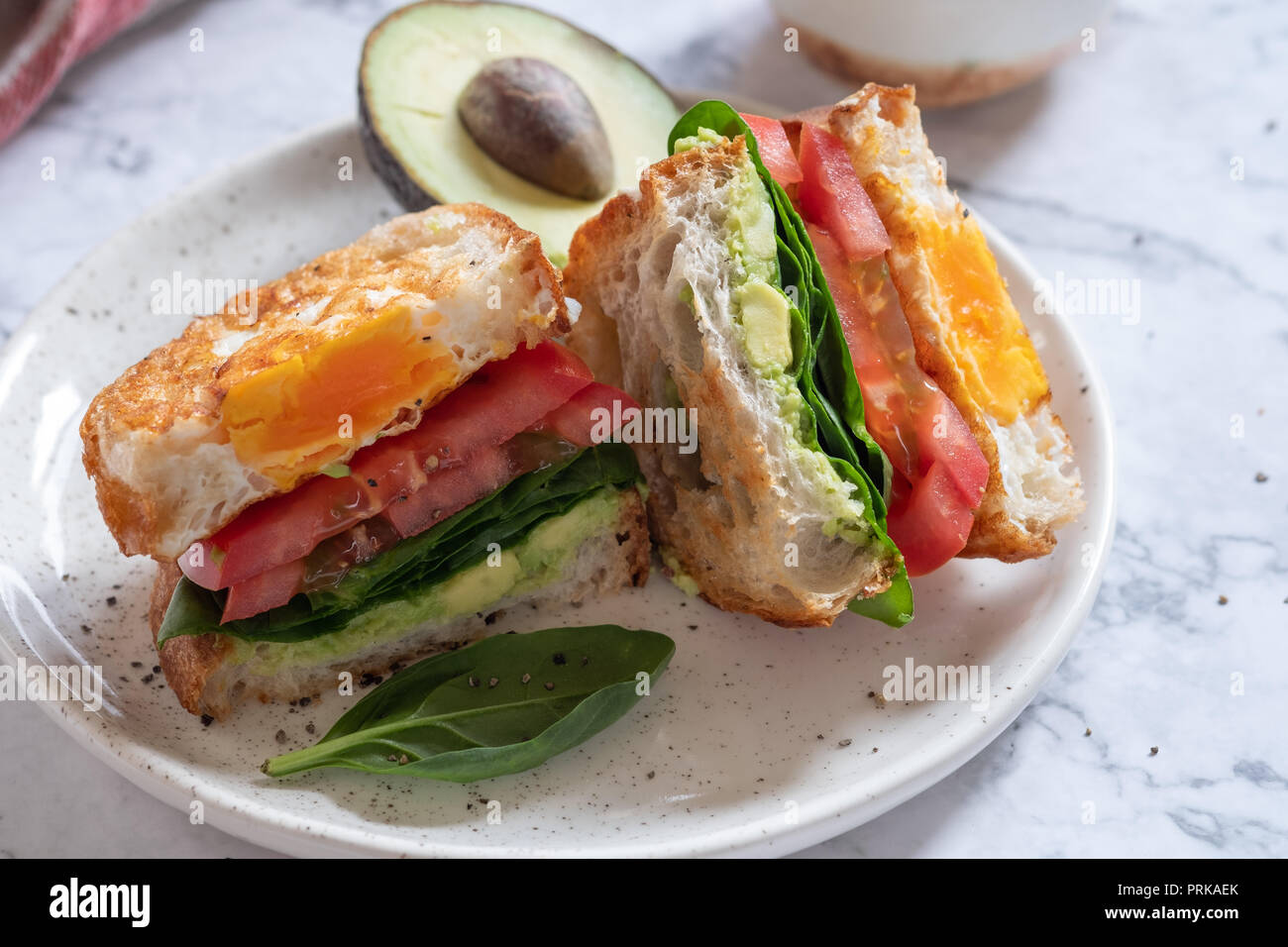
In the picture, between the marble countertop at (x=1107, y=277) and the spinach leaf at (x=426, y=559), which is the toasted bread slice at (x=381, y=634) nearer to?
the spinach leaf at (x=426, y=559)

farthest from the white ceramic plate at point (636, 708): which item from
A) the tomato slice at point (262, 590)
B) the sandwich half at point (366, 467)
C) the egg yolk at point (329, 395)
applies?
the egg yolk at point (329, 395)

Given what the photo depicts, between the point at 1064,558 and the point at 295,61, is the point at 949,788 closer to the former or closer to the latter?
the point at 1064,558

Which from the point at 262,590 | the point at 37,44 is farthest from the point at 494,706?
the point at 37,44

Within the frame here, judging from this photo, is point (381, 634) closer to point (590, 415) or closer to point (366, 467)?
point (366, 467)

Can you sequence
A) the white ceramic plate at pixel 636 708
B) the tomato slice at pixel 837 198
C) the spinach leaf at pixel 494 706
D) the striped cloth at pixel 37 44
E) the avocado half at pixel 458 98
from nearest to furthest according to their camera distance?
the white ceramic plate at pixel 636 708, the spinach leaf at pixel 494 706, the tomato slice at pixel 837 198, the avocado half at pixel 458 98, the striped cloth at pixel 37 44

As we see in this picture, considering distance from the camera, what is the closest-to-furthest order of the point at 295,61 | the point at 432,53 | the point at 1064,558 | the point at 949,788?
the point at 949,788, the point at 1064,558, the point at 432,53, the point at 295,61
